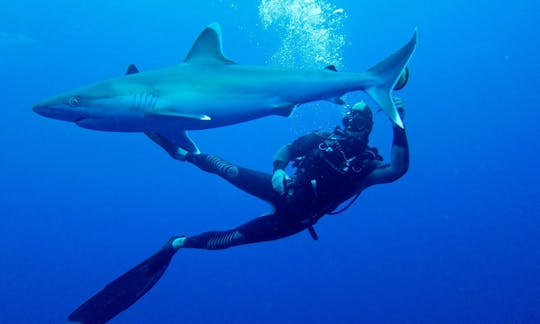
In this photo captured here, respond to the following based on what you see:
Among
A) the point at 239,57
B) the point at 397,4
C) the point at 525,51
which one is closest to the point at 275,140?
the point at 239,57

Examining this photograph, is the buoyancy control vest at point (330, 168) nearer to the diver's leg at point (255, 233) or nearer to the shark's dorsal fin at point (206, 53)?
the diver's leg at point (255, 233)

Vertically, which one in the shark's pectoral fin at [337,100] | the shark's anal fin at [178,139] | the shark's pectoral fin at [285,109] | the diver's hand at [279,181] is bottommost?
the diver's hand at [279,181]

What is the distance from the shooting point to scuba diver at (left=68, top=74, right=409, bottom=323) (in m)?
5.36

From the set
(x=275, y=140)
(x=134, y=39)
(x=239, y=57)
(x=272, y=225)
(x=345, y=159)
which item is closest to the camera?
(x=345, y=159)

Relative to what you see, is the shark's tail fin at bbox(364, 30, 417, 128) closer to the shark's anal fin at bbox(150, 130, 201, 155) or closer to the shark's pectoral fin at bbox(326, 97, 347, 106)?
the shark's pectoral fin at bbox(326, 97, 347, 106)

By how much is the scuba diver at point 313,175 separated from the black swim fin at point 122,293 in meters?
1.09

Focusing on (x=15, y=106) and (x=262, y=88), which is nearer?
(x=262, y=88)

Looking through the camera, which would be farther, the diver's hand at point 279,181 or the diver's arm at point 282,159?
the diver's arm at point 282,159

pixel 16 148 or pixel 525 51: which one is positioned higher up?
pixel 525 51

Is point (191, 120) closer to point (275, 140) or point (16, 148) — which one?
point (16, 148)

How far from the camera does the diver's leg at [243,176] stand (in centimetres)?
640

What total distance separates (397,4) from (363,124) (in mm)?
45171

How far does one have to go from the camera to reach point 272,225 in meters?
6.27

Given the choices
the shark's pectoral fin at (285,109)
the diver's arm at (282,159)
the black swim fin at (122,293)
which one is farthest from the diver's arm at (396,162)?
the black swim fin at (122,293)
